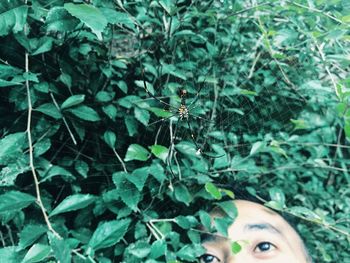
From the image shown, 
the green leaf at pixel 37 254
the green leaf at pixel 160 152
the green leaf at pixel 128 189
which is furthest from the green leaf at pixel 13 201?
the green leaf at pixel 160 152

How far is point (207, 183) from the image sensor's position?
40.9 inches

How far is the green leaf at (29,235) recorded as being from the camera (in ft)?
2.57

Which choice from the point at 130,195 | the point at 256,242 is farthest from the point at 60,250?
the point at 256,242

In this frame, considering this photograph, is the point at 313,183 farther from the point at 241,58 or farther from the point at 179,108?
the point at 179,108

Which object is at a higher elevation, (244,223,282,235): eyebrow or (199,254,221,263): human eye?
(244,223,282,235): eyebrow

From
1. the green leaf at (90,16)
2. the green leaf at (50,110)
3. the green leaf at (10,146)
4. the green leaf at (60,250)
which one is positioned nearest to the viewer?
the green leaf at (90,16)

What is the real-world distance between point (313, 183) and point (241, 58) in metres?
0.70

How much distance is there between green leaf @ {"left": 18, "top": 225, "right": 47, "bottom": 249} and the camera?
78cm

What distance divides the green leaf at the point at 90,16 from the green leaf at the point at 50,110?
0.38 meters

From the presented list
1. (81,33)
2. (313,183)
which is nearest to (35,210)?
(81,33)

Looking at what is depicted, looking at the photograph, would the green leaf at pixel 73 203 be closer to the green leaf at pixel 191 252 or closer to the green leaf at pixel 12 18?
the green leaf at pixel 191 252

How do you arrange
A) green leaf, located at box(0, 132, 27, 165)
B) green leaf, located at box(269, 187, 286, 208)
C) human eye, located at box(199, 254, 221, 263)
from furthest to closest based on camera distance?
green leaf, located at box(269, 187, 286, 208) → human eye, located at box(199, 254, 221, 263) → green leaf, located at box(0, 132, 27, 165)

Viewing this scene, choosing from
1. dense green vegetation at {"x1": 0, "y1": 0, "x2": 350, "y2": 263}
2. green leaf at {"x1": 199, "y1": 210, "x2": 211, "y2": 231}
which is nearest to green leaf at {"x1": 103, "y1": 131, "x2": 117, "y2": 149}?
dense green vegetation at {"x1": 0, "y1": 0, "x2": 350, "y2": 263}

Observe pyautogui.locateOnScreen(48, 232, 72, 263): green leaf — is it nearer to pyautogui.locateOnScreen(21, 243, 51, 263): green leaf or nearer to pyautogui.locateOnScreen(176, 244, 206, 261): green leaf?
pyautogui.locateOnScreen(21, 243, 51, 263): green leaf
